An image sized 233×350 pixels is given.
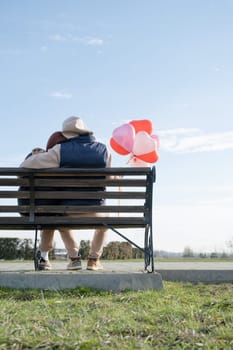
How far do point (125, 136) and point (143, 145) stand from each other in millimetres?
236

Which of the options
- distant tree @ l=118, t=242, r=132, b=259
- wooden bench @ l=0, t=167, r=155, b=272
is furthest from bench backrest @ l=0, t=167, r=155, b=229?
distant tree @ l=118, t=242, r=132, b=259

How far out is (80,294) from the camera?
4469 mm

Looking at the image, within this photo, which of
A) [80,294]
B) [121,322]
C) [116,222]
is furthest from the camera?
[116,222]

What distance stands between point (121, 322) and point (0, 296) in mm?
1621

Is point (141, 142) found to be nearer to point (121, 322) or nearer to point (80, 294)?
point (80, 294)

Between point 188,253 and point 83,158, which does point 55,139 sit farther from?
point 188,253

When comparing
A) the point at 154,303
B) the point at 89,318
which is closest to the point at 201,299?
the point at 154,303

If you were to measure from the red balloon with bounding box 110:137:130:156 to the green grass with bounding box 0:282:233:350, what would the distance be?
245 cm

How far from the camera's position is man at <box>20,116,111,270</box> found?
528 centimetres

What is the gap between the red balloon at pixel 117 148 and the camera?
6.51 m

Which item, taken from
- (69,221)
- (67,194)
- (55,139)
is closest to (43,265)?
(69,221)

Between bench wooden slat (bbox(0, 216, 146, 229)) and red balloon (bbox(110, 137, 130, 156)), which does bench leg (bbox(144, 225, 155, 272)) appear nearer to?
bench wooden slat (bbox(0, 216, 146, 229))

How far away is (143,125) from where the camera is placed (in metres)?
6.77

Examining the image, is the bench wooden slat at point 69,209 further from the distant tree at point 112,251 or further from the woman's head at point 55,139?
the distant tree at point 112,251
